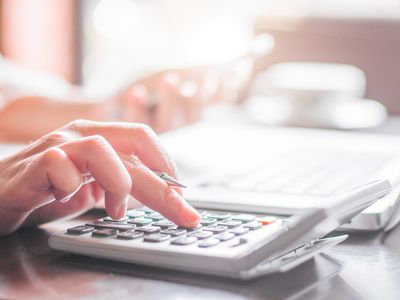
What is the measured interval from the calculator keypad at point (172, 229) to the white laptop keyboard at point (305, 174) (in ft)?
0.51

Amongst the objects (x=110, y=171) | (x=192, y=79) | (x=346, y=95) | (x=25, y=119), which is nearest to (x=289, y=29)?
(x=346, y=95)

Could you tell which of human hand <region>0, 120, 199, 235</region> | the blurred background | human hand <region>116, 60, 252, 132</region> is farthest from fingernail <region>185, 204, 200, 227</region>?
the blurred background

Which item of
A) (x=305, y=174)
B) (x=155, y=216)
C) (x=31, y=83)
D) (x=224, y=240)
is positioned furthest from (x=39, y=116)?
(x=224, y=240)

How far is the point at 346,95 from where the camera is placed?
61.2 inches

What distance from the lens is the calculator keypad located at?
1.79 ft

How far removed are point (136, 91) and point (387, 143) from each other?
1.73 feet

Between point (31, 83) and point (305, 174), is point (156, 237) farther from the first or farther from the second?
point (31, 83)

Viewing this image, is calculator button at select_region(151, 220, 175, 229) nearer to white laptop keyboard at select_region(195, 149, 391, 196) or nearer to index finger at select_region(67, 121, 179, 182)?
index finger at select_region(67, 121, 179, 182)

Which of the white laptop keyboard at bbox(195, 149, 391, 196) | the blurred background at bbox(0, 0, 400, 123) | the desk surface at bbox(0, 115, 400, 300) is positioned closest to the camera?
the desk surface at bbox(0, 115, 400, 300)

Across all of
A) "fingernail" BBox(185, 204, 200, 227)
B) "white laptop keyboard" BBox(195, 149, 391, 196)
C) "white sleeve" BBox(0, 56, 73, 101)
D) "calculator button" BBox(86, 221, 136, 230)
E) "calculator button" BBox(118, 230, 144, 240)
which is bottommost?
"white laptop keyboard" BBox(195, 149, 391, 196)

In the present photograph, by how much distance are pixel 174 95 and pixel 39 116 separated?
0.91ft

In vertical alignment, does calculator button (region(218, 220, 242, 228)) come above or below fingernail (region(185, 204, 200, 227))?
below

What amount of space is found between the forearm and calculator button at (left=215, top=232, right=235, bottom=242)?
842 mm

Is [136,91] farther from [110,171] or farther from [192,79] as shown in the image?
[110,171]
